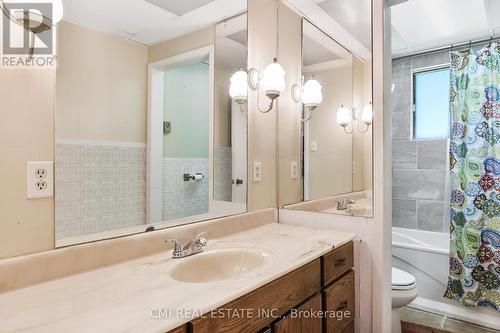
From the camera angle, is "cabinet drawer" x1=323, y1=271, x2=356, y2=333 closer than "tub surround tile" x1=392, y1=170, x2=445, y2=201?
Yes

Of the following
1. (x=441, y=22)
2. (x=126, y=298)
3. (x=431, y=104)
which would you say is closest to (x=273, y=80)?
(x=126, y=298)

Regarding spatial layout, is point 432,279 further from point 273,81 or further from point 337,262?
point 273,81

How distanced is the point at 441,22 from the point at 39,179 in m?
2.91

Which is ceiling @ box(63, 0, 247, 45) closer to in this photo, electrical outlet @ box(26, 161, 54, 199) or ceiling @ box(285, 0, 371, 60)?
electrical outlet @ box(26, 161, 54, 199)

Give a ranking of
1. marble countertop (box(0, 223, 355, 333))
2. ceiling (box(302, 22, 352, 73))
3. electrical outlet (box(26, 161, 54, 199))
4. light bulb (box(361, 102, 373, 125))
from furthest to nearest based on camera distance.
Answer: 1. ceiling (box(302, 22, 352, 73))
2. light bulb (box(361, 102, 373, 125))
3. electrical outlet (box(26, 161, 54, 199))
4. marble countertop (box(0, 223, 355, 333))

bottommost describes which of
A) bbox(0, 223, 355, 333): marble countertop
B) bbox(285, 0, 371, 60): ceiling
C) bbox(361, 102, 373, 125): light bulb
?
bbox(0, 223, 355, 333): marble countertop

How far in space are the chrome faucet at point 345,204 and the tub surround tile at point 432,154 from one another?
181 centimetres

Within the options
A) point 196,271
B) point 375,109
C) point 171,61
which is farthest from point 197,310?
point 375,109

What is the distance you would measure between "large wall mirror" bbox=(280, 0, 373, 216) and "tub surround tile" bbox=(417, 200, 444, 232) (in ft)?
5.59

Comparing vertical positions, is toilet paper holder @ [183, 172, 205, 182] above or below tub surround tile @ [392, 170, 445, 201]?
above

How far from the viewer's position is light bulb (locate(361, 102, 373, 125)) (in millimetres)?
1538

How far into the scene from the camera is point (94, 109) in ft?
3.48

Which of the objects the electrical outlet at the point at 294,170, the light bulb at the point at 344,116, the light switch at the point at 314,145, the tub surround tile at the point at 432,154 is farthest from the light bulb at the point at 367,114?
the tub surround tile at the point at 432,154

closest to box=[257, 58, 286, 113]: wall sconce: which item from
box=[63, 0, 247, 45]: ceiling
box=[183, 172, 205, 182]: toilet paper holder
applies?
box=[63, 0, 247, 45]: ceiling
